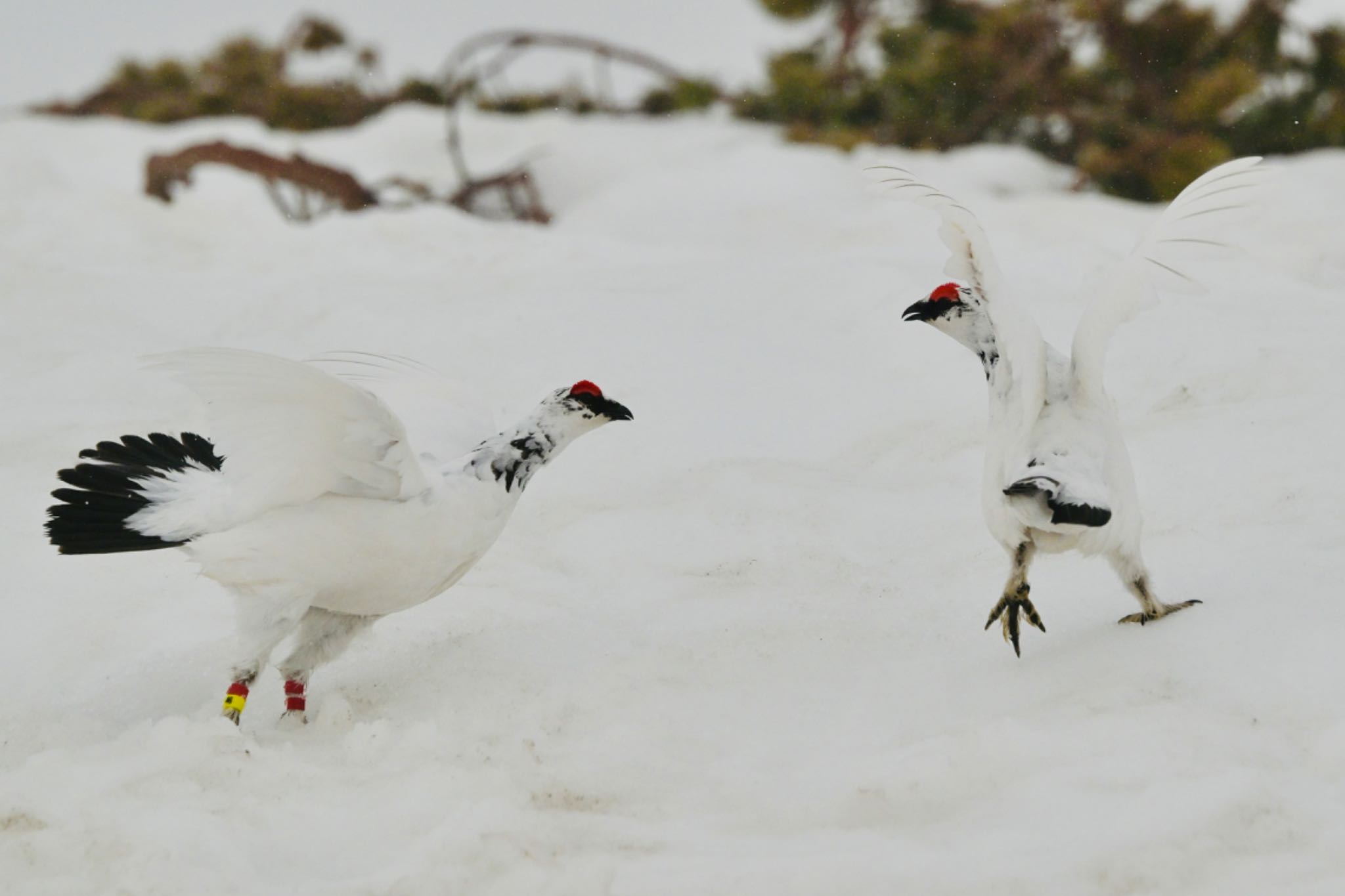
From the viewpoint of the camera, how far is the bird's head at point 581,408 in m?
3.32

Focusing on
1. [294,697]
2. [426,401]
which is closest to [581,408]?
[426,401]

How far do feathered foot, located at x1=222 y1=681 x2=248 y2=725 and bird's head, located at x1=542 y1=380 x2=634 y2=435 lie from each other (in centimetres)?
94

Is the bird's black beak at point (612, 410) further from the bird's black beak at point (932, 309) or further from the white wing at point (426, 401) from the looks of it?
the bird's black beak at point (932, 309)

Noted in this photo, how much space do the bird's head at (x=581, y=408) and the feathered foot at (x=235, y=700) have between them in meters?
0.94

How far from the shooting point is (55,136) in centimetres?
935

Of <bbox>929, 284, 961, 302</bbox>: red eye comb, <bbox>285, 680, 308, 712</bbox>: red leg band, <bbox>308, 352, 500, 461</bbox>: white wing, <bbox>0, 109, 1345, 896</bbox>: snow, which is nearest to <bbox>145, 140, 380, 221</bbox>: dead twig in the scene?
<bbox>0, 109, 1345, 896</bbox>: snow

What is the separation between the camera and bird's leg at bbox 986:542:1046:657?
2988 millimetres

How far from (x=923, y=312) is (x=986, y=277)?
0.45m

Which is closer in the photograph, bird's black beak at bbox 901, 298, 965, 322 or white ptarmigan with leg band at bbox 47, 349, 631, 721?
white ptarmigan with leg band at bbox 47, 349, 631, 721

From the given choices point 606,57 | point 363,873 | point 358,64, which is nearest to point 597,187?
point 606,57

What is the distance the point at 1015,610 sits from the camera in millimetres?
3006

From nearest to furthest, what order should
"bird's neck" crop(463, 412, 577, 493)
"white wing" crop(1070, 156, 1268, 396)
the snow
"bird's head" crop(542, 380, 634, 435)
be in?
the snow → "white wing" crop(1070, 156, 1268, 396) → "bird's neck" crop(463, 412, 577, 493) → "bird's head" crop(542, 380, 634, 435)

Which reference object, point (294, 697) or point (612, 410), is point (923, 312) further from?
point (294, 697)

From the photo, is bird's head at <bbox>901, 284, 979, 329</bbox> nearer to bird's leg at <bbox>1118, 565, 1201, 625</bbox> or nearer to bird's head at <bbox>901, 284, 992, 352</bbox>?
bird's head at <bbox>901, 284, 992, 352</bbox>
